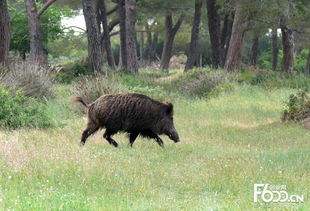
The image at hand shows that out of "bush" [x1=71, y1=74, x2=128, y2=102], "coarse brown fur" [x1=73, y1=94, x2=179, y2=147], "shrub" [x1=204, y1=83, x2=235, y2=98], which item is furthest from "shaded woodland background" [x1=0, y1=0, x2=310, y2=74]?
"coarse brown fur" [x1=73, y1=94, x2=179, y2=147]

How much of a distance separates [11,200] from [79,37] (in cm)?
4111

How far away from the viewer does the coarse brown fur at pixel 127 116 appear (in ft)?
37.6

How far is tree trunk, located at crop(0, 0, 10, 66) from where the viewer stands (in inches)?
848

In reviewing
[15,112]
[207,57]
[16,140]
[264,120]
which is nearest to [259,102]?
[264,120]

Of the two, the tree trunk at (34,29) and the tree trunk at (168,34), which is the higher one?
the tree trunk at (34,29)

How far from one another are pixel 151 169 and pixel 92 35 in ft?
60.1

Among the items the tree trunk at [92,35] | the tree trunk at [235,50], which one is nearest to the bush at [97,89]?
the tree trunk at [92,35]

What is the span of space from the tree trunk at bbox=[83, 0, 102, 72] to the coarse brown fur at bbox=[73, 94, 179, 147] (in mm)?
14842

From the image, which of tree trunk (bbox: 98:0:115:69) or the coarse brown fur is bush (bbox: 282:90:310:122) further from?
tree trunk (bbox: 98:0:115:69)

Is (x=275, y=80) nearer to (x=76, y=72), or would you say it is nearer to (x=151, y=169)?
(x=76, y=72)

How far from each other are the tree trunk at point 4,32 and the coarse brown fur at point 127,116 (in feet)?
36.0

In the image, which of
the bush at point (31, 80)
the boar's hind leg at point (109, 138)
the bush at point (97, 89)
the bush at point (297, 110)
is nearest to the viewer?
the boar's hind leg at point (109, 138)

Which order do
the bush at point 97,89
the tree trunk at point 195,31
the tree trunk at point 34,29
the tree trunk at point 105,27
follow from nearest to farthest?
the bush at point 97,89, the tree trunk at point 34,29, the tree trunk at point 195,31, the tree trunk at point 105,27

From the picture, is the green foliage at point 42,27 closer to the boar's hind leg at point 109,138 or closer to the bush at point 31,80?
the bush at point 31,80
